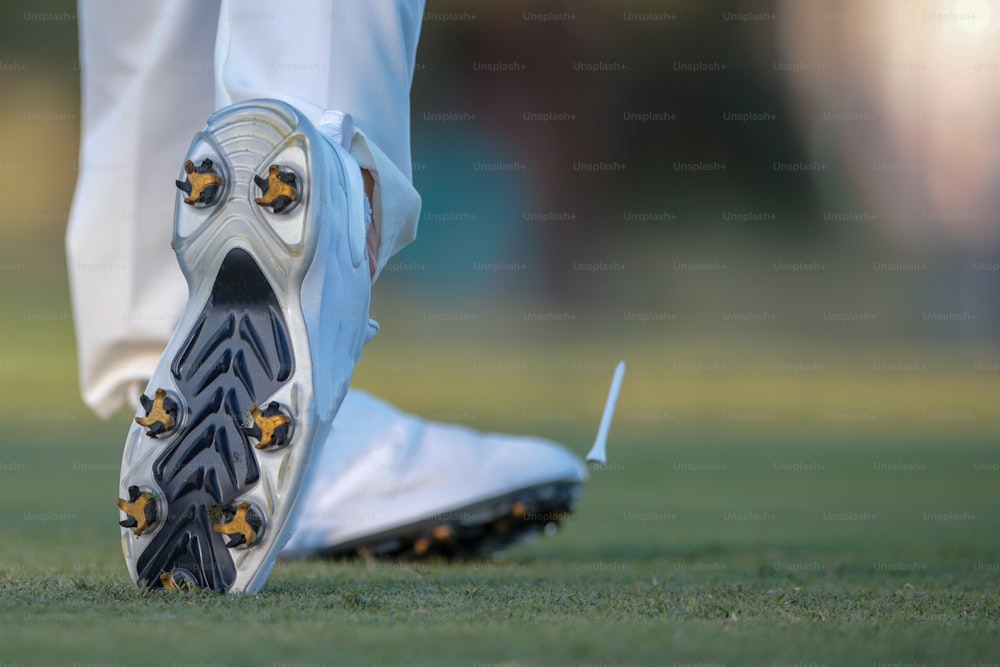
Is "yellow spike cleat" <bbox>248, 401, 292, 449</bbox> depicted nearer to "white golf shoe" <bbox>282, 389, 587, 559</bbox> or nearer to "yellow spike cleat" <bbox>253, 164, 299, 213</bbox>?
"yellow spike cleat" <bbox>253, 164, 299, 213</bbox>

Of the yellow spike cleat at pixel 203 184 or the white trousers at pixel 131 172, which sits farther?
the white trousers at pixel 131 172

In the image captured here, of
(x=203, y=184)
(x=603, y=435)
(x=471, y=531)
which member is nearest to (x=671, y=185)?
(x=471, y=531)

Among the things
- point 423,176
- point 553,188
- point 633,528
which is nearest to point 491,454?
point 633,528

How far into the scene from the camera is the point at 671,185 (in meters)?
10.6

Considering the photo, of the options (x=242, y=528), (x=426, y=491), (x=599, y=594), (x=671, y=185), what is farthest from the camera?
(x=671, y=185)

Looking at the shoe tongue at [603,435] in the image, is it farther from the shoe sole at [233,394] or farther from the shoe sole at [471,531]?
the shoe sole at [471,531]

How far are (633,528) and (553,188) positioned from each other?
783 cm

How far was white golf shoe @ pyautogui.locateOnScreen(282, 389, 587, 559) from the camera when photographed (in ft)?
5.55

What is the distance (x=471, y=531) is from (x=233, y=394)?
70 cm

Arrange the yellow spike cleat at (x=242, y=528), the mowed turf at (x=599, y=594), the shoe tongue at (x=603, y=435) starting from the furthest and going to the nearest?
the shoe tongue at (x=603, y=435)
the yellow spike cleat at (x=242, y=528)
the mowed turf at (x=599, y=594)

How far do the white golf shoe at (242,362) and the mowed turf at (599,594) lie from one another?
0.16ft

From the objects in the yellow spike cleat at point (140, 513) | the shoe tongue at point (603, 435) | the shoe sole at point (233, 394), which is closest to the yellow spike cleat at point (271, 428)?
the shoe sole at point (233, 394)

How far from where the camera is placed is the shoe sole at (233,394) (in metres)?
1.08

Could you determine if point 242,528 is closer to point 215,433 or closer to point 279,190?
point 215,433
